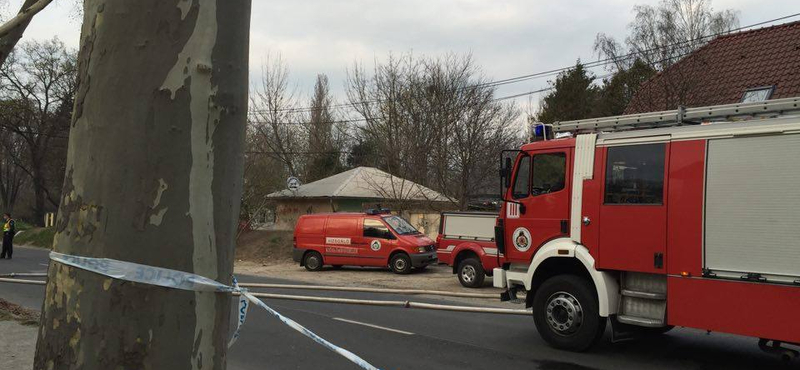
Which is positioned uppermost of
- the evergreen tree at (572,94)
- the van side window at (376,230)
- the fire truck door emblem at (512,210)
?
the evergreen tree at (572,94)

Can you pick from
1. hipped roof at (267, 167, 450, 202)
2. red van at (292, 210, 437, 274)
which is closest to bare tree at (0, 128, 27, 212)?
hipped roof at (267, 167, 450, 202)

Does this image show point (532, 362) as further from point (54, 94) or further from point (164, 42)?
point (54, 94)

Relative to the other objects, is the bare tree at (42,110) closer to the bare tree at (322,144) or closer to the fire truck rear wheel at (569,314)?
the bare tree at (322,144)

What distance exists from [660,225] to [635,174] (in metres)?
0.71

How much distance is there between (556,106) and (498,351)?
2650 cm

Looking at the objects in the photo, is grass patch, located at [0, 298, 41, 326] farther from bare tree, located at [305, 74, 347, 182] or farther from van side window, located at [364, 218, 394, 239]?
bare tree, located at [305, 74, 347, 182]

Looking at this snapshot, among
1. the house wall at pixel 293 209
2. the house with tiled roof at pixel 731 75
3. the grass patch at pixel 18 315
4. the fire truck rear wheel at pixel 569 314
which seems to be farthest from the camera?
the house wall at pixel 293 209

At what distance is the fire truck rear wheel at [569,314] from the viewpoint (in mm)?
7629

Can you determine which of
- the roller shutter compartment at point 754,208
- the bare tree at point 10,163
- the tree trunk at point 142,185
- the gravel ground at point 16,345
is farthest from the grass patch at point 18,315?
the bare tree at point 10,163

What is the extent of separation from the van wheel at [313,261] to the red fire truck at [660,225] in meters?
12.6

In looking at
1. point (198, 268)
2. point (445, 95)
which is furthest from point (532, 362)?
point (445, 95)

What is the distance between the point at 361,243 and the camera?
65.2 feet

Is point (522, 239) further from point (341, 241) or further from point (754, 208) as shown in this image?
point (341, 241)

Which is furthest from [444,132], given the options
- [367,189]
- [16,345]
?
[16,345]
